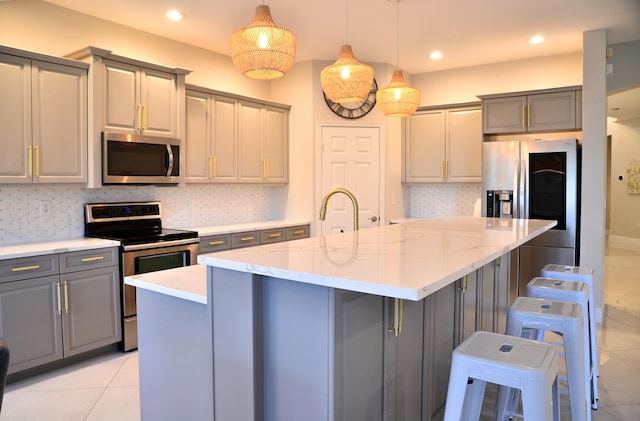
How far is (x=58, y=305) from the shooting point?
316 cm

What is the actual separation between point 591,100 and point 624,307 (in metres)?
2.32

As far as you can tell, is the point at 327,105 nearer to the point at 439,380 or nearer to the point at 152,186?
the point at 152,186

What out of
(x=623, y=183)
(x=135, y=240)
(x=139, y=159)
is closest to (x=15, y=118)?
(x=139, y=159)

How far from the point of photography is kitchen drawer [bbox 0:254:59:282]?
2.90 metres

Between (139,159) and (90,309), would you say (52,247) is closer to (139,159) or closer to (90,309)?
(90,309)

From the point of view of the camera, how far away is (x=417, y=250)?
194 cm

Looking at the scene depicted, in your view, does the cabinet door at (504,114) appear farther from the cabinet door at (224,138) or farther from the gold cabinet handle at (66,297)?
the gold cabinet handle at (66,297)

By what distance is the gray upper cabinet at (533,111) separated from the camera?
15.2ft

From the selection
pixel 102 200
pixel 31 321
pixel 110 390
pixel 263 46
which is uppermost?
pixel 263 46

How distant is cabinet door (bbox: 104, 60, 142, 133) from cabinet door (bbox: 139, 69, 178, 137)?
6cm

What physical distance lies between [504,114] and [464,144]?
0.59m

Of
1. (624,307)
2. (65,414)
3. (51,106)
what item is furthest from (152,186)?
(624,307)

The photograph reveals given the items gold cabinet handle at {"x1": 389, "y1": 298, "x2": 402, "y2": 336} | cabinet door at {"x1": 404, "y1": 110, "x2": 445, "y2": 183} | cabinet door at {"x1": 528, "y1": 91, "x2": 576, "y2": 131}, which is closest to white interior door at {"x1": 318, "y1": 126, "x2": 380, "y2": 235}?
cabinet door at {"x1": 404, "y1": 110, "x2": 445, "y2": 183}

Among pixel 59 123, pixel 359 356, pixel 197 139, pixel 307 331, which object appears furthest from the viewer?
pixel 197 139
